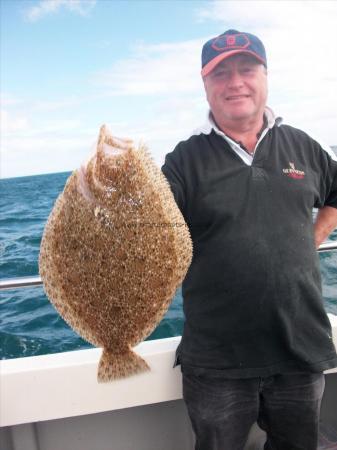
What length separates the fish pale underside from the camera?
5.98 feet

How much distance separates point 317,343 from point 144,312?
3.67 ft

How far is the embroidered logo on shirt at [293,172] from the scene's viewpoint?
243 cm

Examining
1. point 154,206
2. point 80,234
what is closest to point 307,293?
point 154,206

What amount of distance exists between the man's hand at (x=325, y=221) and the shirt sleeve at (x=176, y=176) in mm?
1127

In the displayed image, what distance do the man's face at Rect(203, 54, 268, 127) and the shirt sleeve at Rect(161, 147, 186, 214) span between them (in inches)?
15.3

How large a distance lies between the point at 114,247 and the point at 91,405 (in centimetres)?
137

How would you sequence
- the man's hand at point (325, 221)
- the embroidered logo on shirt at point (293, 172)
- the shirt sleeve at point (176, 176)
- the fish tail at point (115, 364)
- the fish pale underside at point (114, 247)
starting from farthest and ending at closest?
the man's hand at point (325, 221), the embroidered logo on shirt at point (293, 172), the shirt sleeve at point (176, 176), the fish tail at point (115, 364), the fish pale underside at point (114, 247)

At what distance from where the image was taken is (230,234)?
2281mm

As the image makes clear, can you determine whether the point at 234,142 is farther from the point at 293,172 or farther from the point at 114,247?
the point at 114,247

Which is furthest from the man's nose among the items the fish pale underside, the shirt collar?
the fish pale underside

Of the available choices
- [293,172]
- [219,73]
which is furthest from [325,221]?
[219,73]

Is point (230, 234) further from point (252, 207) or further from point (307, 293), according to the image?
point (307, 293)

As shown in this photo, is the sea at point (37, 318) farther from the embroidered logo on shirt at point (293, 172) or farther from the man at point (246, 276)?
the embroidered logo on shirt at point (293, 172)

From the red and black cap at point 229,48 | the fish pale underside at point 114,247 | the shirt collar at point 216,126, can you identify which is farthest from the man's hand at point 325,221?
the fish pale underside at point 114,247
